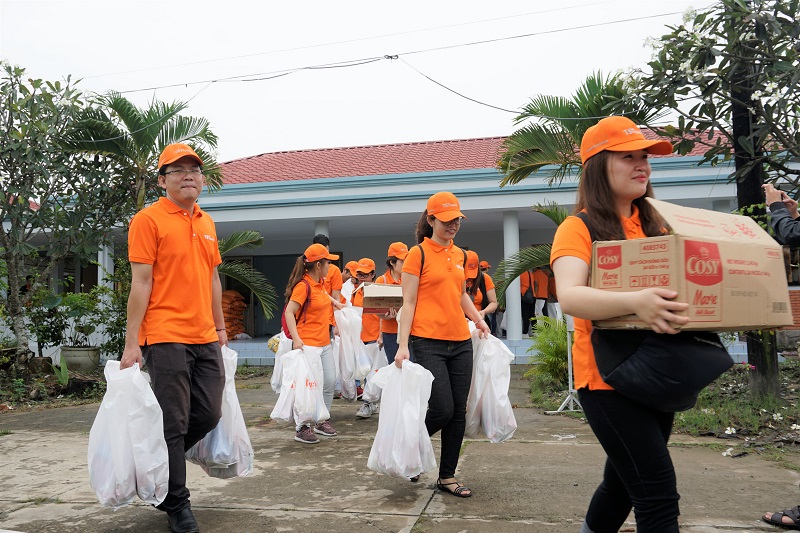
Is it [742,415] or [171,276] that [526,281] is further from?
[171,276]

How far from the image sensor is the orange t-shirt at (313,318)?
19.8 ft

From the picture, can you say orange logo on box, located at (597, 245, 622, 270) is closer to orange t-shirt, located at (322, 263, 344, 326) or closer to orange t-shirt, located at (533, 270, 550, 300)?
orange t-shirt, located at (322, 263, 344, 326)

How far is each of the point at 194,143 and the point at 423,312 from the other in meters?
7.57

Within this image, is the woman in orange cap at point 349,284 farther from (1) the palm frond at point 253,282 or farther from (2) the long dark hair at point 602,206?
(2) the long dark hair at point 602,206

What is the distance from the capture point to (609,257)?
79.7 inches

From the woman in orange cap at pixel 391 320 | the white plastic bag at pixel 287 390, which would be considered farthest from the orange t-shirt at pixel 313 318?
the woman in orange cap at pixel 391 320

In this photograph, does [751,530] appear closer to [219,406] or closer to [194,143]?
[219,406]

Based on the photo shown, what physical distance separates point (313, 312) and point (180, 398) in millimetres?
2688

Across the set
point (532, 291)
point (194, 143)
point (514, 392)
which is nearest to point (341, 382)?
point (514, 392)

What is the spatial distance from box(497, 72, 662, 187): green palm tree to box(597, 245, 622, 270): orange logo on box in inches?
222

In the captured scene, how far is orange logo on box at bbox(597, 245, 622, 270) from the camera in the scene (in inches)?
78.9

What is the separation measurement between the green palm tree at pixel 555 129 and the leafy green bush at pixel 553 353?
203 cm

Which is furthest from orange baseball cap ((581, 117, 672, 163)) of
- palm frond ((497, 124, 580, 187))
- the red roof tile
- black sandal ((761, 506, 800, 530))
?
the red roof tile

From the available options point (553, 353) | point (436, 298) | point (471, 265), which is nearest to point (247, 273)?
point (471, 265)
